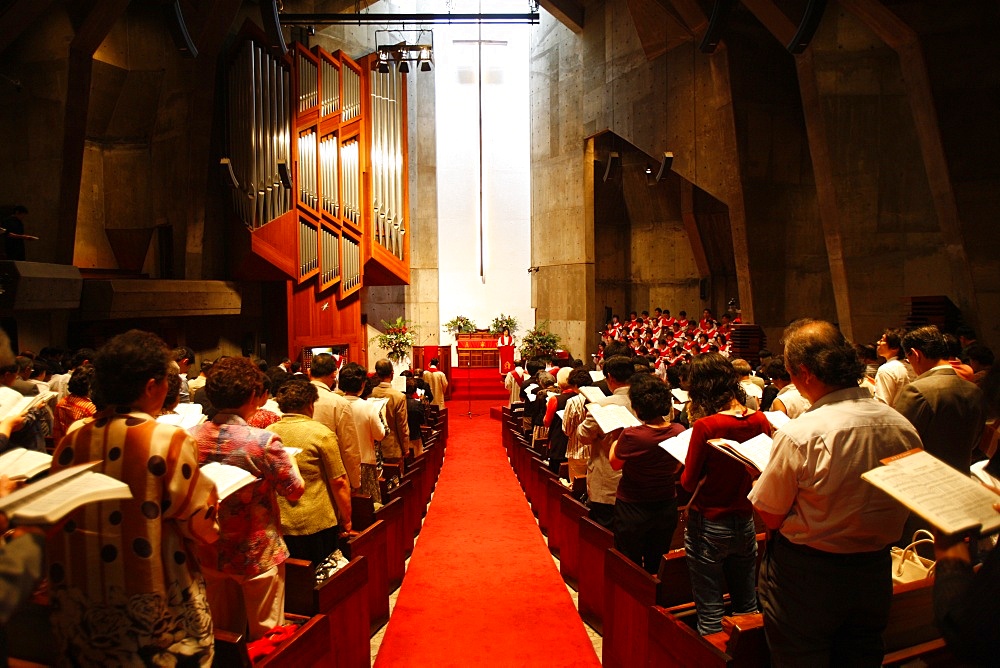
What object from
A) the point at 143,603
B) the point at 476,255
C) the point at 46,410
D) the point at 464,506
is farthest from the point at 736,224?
the point at 143,603

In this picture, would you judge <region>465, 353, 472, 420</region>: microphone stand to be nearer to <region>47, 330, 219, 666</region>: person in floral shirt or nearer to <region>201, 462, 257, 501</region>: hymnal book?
<region>201, 462, 257, 501</region>: hymnal book

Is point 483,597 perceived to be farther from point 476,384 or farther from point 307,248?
point 476,384

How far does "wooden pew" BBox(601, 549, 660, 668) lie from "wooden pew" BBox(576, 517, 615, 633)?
0.92ft

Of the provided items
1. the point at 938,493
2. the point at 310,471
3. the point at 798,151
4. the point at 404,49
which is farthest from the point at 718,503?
the point at 404,49

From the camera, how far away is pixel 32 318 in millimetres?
8039

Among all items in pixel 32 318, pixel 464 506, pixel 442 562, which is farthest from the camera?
pixel 32 318

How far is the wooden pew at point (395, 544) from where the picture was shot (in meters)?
4.09

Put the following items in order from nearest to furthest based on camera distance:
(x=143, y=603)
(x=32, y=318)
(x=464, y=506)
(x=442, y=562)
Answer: (x=143, y=603) → (x=442, y=562) → (x=464, y=506) → (x=32, y=318)

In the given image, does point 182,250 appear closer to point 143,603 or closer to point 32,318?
point 32,318

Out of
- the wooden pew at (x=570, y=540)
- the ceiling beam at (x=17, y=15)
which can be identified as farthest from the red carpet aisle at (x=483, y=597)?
the ceiling beam at (x=17, y=15)

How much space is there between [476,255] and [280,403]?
14.2 meters

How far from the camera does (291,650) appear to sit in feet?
7.28

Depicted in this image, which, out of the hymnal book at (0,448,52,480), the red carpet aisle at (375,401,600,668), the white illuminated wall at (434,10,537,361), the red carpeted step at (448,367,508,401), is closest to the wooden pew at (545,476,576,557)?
the red carpet aisle at (375,401,600,668)

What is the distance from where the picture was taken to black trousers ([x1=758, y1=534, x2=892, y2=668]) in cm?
191
